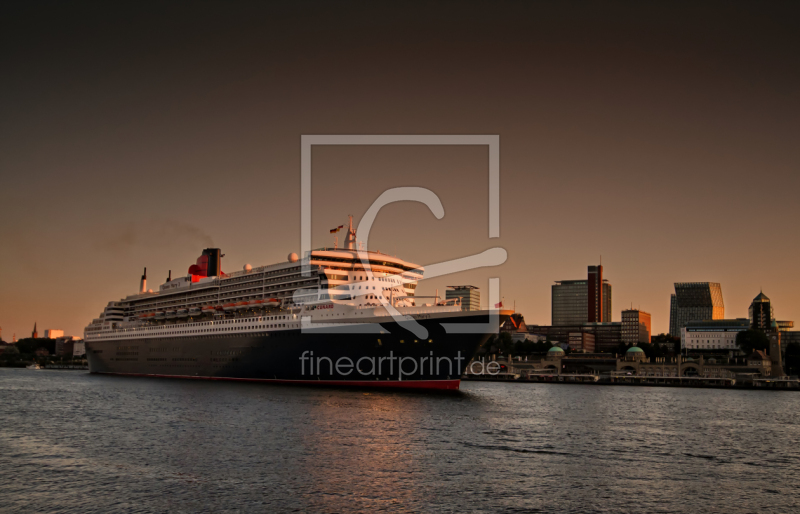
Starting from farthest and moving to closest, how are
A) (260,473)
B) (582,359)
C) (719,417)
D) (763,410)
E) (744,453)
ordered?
(582,359) → (763,410) → (719,417) → (744,453) → (260,473)

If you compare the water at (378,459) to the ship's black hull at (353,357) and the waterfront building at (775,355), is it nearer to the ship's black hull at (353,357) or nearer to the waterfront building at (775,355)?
the ship's black hull at (353,357)

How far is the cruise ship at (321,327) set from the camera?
5716 centimetres

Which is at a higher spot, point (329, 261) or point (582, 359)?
point (329, 261)

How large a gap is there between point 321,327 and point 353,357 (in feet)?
15.0

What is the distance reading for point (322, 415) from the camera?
42031 millimetres

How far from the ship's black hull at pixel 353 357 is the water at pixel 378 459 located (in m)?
6.71

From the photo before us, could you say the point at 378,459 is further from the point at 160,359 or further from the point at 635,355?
the point at 635,355

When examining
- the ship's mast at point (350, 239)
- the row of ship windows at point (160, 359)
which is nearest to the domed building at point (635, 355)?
the ship's mast at point (350, 239)

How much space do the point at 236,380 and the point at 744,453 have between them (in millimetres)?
51940

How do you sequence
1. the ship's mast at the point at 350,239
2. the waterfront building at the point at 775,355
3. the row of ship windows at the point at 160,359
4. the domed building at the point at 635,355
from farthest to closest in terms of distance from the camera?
the domed building at the point at 635,355 < the waterfront building at the point at 775,355 < the row of ship windows at the point at 160,359 < the ship's mast at the point at 350,239

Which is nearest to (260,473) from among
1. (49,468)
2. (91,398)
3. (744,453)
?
(49,468)

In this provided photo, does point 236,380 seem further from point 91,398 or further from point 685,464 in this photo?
point 685,464

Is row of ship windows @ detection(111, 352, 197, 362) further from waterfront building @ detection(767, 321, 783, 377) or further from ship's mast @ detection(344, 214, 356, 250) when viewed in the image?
waterfront building @ detection(767, 321, 783, 377)

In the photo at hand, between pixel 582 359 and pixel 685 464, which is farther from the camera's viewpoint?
pixel 582 359
